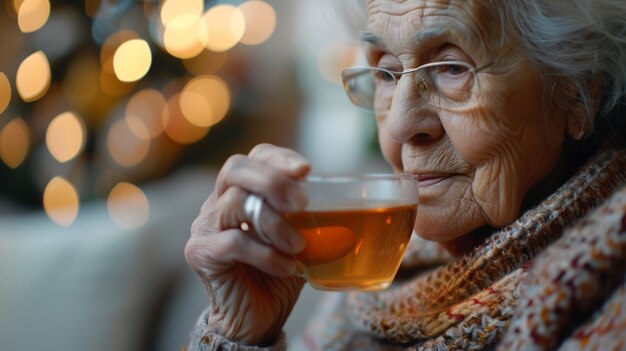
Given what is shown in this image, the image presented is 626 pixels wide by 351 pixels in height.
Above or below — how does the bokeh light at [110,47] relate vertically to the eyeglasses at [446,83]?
below

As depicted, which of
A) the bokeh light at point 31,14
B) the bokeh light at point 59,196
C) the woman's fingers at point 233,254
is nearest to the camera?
the woman's fingers at point 233,254

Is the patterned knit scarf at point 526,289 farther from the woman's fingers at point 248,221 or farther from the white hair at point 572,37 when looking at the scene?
the woman's fingers at point 248,221

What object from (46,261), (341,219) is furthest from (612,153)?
(46,261)

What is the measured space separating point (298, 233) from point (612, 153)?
2.01ft

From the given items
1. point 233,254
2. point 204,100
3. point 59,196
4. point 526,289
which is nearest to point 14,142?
point 59,196

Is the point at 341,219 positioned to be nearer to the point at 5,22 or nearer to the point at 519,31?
the point at 519,31

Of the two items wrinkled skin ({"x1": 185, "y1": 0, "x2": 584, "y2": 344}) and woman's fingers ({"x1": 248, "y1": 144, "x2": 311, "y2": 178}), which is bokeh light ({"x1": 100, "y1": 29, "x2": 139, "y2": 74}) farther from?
woman's fingers ({"x1": 248, "y1": 144, "x2": 311, "y2": 178})

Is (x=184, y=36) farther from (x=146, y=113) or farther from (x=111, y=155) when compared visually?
(x=111, y=155)

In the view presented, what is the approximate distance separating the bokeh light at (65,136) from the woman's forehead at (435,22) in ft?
8.31

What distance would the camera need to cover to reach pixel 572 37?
1.23 m

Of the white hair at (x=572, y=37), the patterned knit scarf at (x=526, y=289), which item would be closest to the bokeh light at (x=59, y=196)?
the patterned knit scarf at (x=526, y=289)

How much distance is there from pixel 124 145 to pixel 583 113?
2.96 metres

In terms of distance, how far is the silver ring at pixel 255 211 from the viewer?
3.36 ft

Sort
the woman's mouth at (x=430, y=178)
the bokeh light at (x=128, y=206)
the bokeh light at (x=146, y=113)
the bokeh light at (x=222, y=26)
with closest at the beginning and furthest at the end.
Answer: the woman's mouth at (x=430, y=178) < the bokeh light at (x=128, y=206) < the bokeh light at (x=146, y=113) < the bokeh light at (x=222, y=26)
